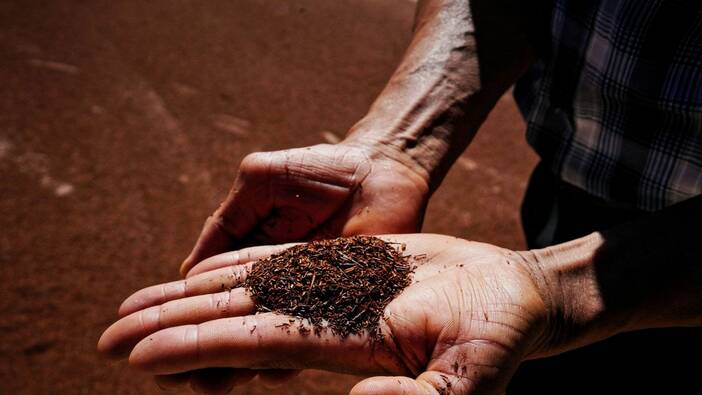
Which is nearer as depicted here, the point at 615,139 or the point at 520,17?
the point at 615,139

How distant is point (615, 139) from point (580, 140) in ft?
0.42

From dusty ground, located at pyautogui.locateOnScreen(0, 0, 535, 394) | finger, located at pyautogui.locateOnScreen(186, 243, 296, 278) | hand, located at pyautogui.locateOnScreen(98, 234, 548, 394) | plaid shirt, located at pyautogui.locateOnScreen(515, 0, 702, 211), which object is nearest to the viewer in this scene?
hand, located at pyautogui.locateOnScreen(98, 234, 548, 394)

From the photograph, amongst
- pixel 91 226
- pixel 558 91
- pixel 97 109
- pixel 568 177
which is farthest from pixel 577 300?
pixel 97 109

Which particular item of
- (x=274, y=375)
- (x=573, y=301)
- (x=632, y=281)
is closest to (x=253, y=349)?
(x=274, y=375)

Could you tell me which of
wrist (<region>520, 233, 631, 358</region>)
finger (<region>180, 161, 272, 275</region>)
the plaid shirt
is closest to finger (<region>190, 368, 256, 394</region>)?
finger (<region>180, 161, 272, 275</region>)

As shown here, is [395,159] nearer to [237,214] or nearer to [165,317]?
[237,214]

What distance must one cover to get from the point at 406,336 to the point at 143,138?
296 centimetres

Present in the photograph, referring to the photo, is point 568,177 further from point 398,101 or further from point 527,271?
point 398,101

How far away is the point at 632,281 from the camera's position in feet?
5.35

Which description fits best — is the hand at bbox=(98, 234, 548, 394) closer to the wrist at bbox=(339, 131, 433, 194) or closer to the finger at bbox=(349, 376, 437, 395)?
the finger at bbox=(349, 376, 437, 395)

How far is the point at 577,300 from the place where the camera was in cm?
168

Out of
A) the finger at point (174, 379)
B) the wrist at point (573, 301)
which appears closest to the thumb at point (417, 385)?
the wrist at point (573, 301)

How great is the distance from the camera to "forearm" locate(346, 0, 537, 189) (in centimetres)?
228

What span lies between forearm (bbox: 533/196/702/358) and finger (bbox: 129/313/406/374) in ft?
1.72
